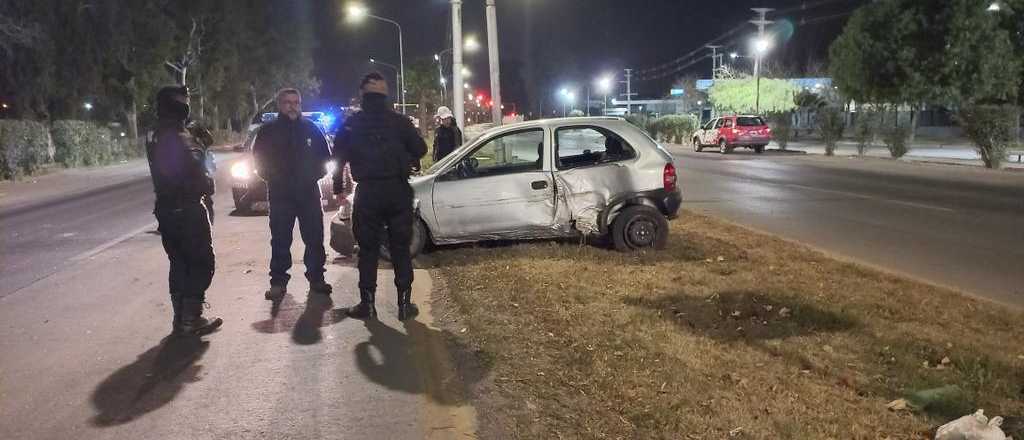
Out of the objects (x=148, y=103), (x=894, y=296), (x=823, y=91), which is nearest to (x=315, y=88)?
(x=148, y=103)

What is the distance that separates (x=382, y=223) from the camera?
5941 mm

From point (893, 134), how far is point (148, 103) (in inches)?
1349

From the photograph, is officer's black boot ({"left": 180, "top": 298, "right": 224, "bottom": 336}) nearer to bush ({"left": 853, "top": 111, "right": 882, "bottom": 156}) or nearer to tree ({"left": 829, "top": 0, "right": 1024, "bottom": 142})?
bush ({"left": 853, "top": 111, "right": 882, "bottom": 156})

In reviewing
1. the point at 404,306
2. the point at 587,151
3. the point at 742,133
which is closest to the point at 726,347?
the point at 404,306

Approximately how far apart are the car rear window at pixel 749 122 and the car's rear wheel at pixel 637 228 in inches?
1000

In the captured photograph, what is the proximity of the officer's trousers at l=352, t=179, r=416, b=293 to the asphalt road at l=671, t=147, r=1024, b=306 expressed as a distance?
4.98m

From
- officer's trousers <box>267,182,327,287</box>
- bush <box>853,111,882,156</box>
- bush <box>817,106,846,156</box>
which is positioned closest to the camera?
officer's trousers <box>267,182,327,287</box>

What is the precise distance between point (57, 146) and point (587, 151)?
2552cm

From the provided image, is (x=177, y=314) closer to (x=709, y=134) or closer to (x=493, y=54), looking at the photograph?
(x=493, y=54)

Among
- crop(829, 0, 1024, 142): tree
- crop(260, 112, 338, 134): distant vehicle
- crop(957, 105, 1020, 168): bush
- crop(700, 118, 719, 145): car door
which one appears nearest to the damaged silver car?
crop(260, 112, 338, 134): distant vehicle

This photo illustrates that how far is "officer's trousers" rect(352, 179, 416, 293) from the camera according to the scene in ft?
19.0

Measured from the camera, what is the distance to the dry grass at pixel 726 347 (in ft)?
12.7

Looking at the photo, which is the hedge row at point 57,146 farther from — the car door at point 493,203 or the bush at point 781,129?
the bush at point 781,129

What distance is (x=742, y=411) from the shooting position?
3.89 meters
